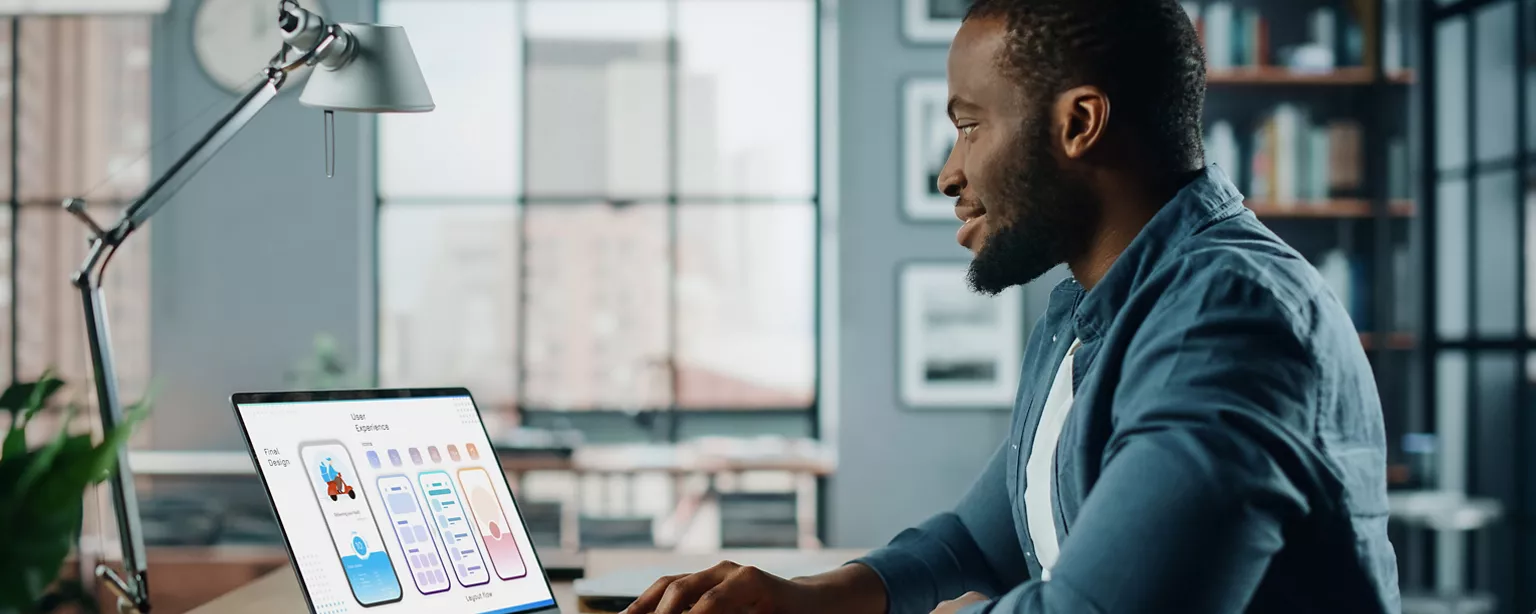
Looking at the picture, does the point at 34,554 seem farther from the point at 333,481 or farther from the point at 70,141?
the point at 70,141

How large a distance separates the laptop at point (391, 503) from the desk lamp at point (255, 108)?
0.57ft

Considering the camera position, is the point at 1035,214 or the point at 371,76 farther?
the point at 371,76

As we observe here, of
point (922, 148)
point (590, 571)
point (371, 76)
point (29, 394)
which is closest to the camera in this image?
point (29, 394)

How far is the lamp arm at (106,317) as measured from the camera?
111 centimetres

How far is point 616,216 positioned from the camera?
16.0 feet

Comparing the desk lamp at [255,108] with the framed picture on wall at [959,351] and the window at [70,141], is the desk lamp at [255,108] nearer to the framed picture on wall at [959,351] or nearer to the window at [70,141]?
the framed picture on wall at [959,351]

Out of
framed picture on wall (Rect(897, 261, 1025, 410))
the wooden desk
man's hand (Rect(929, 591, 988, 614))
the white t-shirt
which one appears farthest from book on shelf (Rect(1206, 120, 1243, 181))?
man's hand (Rect(929, 591, 988, 614))

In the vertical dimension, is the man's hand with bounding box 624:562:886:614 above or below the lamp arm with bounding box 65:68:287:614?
below

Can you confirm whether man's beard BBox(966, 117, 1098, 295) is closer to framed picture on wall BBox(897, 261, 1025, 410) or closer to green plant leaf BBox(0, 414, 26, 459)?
green plant leaf BBox(0, 414, 26, 459)

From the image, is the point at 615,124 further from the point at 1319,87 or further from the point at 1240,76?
the point at 1319,87

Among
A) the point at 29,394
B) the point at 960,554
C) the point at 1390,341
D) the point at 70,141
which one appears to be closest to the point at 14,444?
the point at 29,394

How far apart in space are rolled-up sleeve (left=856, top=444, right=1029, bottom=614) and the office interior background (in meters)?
2.93

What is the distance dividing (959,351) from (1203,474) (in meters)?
3.84

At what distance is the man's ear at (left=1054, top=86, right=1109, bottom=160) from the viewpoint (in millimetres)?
963
